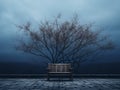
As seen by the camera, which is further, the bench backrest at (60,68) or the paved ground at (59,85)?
the bench backrest at (60,68)

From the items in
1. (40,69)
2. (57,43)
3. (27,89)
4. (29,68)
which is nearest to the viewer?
(27,89)

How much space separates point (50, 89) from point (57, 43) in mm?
7933

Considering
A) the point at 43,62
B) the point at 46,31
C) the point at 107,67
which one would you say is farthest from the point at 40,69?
the point at 107,67

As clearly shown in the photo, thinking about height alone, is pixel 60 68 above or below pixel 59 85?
above

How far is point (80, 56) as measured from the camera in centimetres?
1942

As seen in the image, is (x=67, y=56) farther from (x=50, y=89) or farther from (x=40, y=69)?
(x=50, y=89)

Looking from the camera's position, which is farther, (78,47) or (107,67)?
(107,67)

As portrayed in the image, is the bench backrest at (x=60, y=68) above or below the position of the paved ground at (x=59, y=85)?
above

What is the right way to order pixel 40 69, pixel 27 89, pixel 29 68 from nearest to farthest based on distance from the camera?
pixel 27 89, pixel 40 69, pixel 29 68

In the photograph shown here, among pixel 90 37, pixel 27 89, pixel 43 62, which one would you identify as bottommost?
pixel 27 89

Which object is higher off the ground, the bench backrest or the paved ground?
the bench backrest

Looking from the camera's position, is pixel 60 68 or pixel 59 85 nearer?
pixel 59 85

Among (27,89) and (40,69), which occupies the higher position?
(40,69)

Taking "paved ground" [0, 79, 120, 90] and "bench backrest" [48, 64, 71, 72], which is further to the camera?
"bench backrest" [48, 64, 71, 72]
